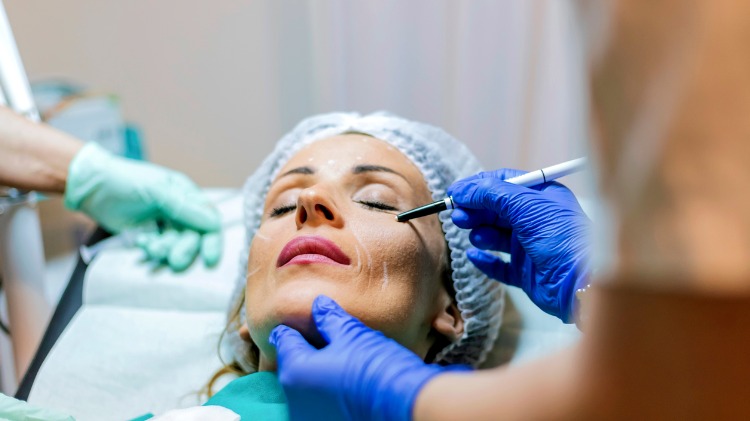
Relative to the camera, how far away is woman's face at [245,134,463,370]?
45.1 inches

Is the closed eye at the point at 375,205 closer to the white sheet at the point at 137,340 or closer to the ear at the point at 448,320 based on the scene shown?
the ear at the point at 448,320

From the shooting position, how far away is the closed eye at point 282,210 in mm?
1331

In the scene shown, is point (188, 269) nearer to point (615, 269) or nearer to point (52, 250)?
point (52, 250)

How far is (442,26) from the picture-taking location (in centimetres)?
195

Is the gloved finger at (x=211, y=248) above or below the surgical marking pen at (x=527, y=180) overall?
below

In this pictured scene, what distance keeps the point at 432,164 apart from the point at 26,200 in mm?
1005

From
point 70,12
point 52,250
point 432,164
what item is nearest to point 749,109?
point 432,164

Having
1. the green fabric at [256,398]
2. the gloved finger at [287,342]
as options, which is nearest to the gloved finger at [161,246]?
the green fabric at [256,398]

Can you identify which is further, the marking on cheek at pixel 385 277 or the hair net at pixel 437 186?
the hair net at pixel 437 186

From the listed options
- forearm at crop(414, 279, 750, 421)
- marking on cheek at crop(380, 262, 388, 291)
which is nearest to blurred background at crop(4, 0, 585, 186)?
marking on cheek at crop(380, 262, 388, 291)

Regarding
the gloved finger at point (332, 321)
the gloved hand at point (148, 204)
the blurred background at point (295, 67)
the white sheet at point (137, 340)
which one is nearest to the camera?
the gloved finger at point (332, 321)

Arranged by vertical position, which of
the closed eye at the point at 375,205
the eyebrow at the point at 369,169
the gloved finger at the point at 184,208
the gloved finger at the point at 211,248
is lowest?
the gloved finger at the point at 211,248

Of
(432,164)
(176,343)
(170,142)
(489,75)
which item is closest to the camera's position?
(432,164)

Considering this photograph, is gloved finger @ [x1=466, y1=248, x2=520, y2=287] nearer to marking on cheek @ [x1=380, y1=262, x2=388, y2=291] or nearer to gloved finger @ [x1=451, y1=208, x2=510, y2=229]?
gloved finger @ [x1=451, y1=208, x2=510, y2=229]
